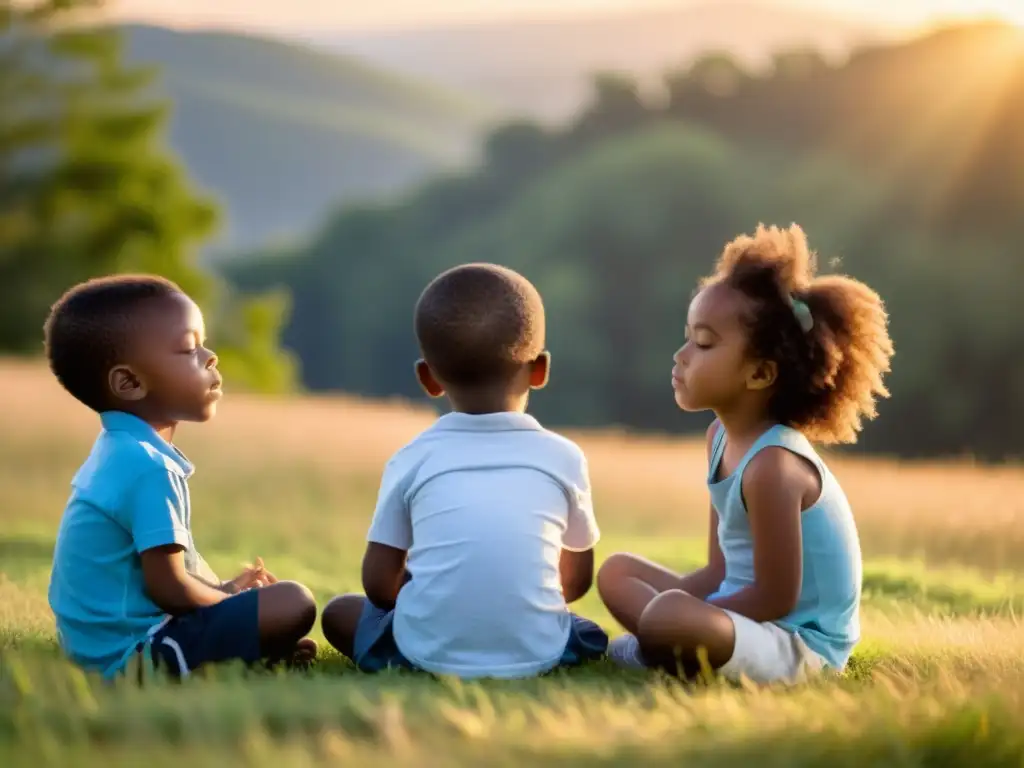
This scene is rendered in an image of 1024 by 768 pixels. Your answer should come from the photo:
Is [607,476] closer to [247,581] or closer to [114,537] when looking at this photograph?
[247,581]

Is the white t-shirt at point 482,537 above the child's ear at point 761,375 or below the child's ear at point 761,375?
below

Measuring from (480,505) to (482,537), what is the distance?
10 centimetres

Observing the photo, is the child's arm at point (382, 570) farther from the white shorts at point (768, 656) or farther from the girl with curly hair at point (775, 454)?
the white shorts at point (768, 656)

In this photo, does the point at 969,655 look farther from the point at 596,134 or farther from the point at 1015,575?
the point at 596,134

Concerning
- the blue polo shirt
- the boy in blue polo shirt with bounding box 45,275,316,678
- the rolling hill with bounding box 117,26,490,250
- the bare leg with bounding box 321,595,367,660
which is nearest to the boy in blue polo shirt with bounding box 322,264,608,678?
the bare leg with bounding box 321,595,367,660

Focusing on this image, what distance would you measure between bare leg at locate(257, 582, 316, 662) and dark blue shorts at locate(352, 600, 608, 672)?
219mm

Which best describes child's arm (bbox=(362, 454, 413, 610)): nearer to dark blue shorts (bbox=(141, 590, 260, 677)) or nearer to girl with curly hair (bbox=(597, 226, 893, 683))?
dark blue shorts (bbox=(141, 590, 260, 677))

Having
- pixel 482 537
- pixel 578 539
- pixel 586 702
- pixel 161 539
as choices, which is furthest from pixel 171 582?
pixel 586 702

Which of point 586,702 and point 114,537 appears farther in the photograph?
point 114,537

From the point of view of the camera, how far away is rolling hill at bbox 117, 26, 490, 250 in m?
75.9

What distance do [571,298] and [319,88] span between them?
209 feet

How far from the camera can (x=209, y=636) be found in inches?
166

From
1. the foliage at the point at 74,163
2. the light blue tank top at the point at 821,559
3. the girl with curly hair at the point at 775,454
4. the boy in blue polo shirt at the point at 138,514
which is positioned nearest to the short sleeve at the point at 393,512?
the boy in blue polo shirt at the point at 138,514

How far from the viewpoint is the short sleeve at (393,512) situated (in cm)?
421
